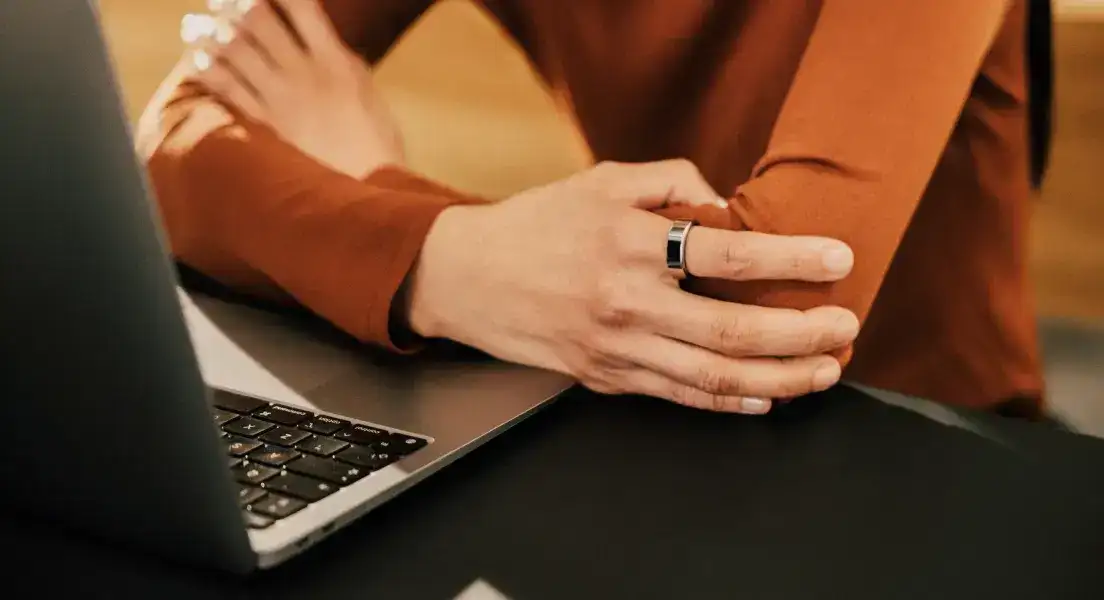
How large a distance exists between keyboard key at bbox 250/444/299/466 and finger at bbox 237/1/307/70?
0.51m

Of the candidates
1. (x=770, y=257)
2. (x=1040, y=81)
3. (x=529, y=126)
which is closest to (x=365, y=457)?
(x=770, y=257)

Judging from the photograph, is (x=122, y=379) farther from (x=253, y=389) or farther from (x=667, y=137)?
(x=667, y=137)

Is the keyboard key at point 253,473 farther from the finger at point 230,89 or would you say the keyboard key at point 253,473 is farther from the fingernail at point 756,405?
the finger at point 230,89

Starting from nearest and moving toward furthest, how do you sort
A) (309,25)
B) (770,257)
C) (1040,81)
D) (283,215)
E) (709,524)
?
1. (709,524)
2. (770,257)
3. (283,215)
4. (1040,81)
5. (309,25)

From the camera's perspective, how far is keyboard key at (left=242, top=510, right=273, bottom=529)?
0.38 m

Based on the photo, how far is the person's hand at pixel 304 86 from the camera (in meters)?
0.83

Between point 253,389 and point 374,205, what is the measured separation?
15cm

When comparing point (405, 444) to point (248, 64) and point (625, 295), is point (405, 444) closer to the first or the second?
point (625, 295)

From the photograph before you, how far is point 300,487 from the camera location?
41 cm

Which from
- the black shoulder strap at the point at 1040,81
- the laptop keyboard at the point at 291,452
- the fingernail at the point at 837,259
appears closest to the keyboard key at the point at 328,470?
the laptop keyboard at the point at 291,452

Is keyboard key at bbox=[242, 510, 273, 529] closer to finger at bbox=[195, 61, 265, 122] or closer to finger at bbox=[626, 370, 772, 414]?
finger at bbox=[626, 370, 772, 414]

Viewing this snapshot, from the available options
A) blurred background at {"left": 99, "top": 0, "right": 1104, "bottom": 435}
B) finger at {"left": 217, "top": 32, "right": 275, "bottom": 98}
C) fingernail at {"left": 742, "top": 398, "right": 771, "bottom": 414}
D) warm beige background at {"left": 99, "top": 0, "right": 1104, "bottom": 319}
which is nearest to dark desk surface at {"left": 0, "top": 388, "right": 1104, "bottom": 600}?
fingernail at {"left": 742, "top": 398, "right": 771, "bottom": 414}

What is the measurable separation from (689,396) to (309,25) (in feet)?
1.85

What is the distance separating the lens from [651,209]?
1.91ft
